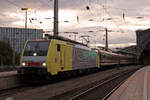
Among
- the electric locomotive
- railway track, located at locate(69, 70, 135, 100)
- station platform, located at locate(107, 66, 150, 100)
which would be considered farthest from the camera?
the electric locomotive

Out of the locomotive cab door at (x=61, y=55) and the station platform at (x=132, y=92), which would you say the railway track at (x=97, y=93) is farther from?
the locomotive cab door at (x=61, y=55)

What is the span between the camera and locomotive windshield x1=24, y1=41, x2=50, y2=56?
47.1 ft

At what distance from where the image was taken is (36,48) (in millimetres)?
14812

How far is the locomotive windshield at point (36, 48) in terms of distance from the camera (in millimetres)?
14367

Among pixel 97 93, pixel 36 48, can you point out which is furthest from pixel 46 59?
pixel 97 93

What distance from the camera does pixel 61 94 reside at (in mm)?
10742

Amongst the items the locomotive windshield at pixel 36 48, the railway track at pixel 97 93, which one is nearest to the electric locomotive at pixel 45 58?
the locomotive windshield at pixel 36 48

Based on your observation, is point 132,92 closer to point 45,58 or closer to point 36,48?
point 45,58

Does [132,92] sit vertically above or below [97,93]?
above

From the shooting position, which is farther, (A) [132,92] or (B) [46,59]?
(B) [46,59]

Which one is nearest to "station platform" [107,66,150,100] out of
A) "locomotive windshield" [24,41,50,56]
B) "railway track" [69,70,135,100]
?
"railway track" [69,70,135,100]

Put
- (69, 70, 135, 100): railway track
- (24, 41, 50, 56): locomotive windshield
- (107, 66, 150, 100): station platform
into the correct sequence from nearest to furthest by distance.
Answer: (107, 66, 150, 100): station platform, (69, 70, 135, 100): railway track, (24, 41, 50, 56): locomotive windshield

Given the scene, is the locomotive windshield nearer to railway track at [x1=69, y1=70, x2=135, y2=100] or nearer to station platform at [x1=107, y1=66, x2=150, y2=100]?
railway track at [x1=69, y1=70, x2=135, y2=100]

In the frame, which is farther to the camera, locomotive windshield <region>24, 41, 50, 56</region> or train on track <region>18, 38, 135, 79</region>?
locomotive windshield <region>24, 41, 50, 56</region>
